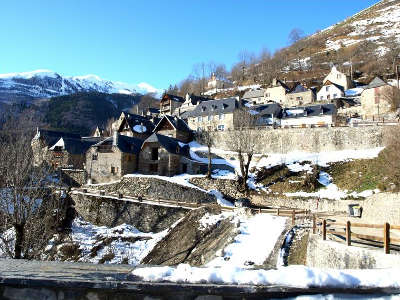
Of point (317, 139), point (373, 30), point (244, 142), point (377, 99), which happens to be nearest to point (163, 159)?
point (244, 142)

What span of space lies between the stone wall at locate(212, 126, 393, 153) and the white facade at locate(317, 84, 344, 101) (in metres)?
29.0

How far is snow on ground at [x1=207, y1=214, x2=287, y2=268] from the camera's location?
15.3 m

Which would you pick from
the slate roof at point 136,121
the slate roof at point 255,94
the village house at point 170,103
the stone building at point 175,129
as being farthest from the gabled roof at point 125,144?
the slate roof at point 255,94

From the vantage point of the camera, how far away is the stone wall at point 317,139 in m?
36.5

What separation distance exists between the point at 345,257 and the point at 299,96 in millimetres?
66959

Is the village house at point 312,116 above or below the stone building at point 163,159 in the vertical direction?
above

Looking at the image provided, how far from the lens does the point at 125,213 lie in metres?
32.0

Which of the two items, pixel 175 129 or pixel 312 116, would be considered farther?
pixel 175 129

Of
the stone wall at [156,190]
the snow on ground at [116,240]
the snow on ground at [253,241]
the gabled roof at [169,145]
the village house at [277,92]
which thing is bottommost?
the snow on ground at [116,240]

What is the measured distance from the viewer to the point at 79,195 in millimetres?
35031

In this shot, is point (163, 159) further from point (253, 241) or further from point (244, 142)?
point (253, 241)

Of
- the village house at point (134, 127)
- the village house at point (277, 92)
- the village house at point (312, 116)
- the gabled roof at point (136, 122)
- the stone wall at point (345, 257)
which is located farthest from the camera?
the village house at point (277, 92)

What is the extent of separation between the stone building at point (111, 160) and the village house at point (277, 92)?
46973 mm

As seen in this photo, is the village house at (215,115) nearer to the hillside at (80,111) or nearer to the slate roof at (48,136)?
the slate roof at (48,136)
